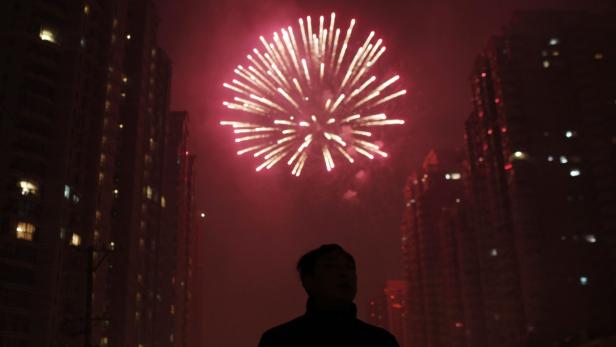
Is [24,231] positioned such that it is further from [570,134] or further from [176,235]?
[570,134]

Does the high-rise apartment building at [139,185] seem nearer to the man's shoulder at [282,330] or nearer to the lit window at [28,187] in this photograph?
the lit window at [28,187]

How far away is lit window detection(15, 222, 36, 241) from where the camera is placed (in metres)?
70.5

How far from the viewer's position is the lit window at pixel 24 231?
2776 inches

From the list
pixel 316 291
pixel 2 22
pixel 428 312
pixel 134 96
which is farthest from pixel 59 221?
pixel 428 312

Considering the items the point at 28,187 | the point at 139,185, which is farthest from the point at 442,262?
the point at 28,187

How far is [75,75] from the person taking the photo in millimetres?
81000

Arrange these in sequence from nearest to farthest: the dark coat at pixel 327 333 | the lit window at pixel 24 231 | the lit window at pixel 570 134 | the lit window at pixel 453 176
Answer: the dark coat at pixel 327 333 < the lit window at pixel 24 231 < the lit window at pixel 570 134 < the lit window at pixel 453 176

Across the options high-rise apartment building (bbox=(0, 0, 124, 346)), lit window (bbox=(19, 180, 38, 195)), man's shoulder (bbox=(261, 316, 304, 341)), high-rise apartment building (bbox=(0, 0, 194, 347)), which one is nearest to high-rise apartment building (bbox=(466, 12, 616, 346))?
high-rise apartment building (bbox=(0, 0, 194, 347))

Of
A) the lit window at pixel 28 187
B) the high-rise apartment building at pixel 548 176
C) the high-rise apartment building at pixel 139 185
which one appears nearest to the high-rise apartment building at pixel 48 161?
the lit window at pixel 28 187

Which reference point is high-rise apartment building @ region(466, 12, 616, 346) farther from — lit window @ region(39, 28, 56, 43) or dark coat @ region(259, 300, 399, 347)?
dark coat @ region(259, 300, 399, 347)

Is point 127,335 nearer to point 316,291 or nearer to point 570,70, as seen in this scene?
point 570,70

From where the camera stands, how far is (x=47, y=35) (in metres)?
80.5

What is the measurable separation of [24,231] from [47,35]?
1017 inches

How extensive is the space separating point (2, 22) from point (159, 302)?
72309 mm
